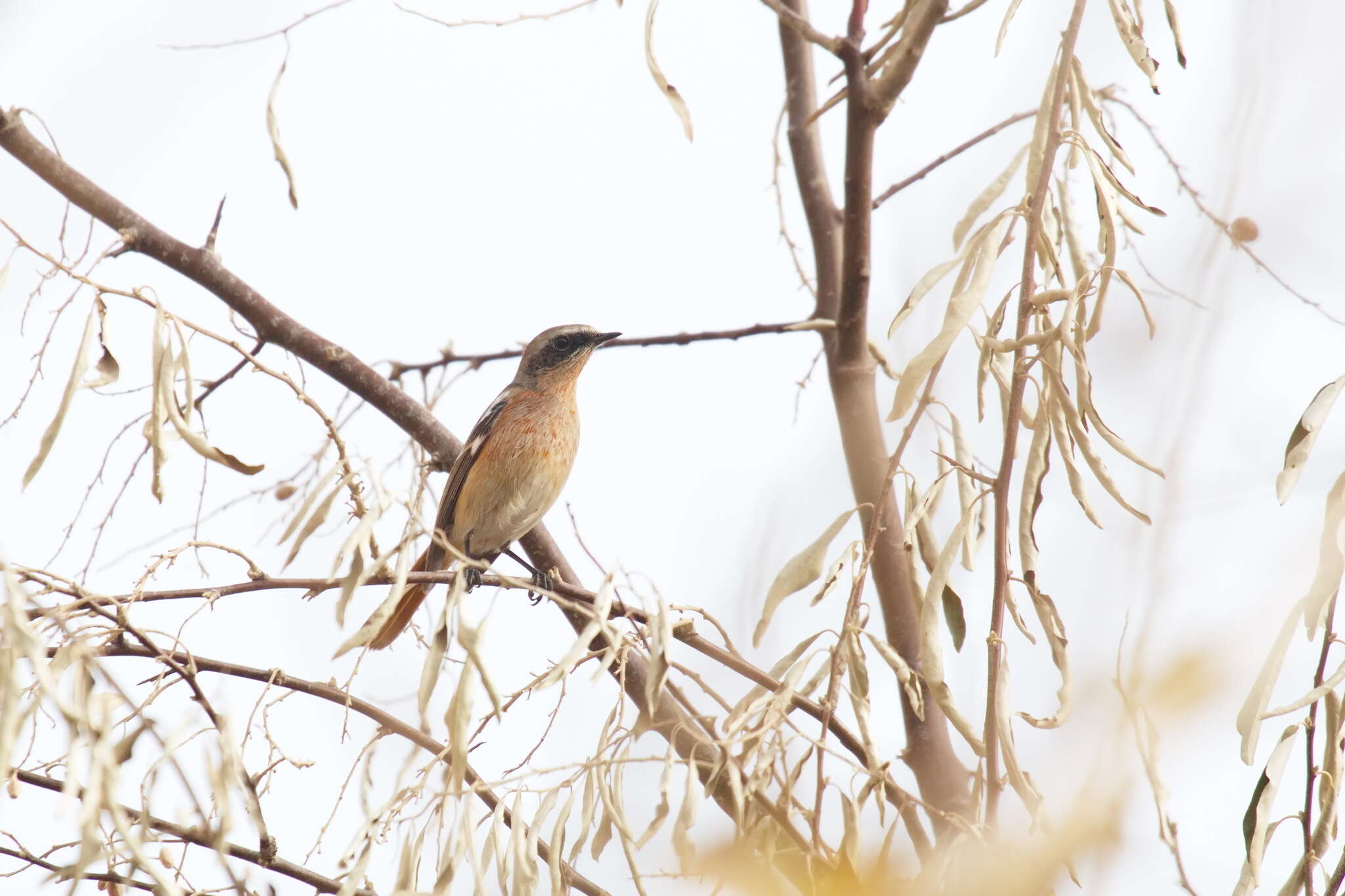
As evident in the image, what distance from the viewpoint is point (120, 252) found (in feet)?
8.84

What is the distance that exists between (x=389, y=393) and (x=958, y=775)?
1.77 metres

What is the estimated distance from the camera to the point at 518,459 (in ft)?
14.8

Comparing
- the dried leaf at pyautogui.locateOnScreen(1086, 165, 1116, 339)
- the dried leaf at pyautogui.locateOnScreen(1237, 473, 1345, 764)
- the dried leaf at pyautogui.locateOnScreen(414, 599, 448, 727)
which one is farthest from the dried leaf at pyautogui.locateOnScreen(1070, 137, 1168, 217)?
the dried leaf at pyautogui.locateOnScreen(414, 599, 448, 727)

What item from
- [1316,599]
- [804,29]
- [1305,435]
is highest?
[804,29]

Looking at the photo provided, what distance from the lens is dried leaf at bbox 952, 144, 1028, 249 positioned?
2.19 metres

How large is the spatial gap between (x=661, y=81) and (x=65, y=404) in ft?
3.74

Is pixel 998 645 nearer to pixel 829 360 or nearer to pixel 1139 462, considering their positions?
pixel 1139 462

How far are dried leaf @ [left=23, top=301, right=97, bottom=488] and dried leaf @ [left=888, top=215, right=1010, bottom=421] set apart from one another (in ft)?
4.29

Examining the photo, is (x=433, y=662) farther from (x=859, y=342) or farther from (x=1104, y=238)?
(x=859, y=342)

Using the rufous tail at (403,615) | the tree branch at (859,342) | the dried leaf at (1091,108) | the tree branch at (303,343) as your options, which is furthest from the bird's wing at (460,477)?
the dried leaf at (1091,108)

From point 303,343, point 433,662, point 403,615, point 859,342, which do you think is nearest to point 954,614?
point 433,662

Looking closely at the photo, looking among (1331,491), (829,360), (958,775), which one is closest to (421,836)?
(958,775)

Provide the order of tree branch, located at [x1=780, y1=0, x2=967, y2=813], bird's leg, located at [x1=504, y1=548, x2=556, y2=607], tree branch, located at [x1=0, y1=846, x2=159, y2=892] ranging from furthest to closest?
bird's leg, located at [x1=504, y1=548, x2=556, y2=607]
tree branch, located at [x1=780, y1=0, x2=967, y2=813]
tree branch, located at [x1=0, y1=846, x2=159, y2=892]

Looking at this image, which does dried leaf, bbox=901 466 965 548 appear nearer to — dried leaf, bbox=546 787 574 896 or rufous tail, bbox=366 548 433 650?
dried leaf, bbox=546 787 574 896
